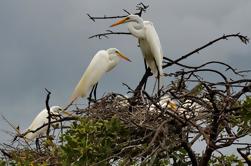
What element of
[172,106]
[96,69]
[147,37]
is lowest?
[172,106]

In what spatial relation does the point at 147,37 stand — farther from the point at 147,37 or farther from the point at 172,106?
the point at 172,106

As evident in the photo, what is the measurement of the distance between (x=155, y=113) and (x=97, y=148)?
48cm

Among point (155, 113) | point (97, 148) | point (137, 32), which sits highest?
point (137, 32)

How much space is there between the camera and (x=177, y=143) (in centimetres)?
473

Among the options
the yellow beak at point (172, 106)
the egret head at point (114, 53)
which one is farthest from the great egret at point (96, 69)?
the yellow beak at point (172, 106)

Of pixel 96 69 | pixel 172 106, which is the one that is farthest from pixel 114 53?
pixel 172 106

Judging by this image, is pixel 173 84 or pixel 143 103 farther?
pixel 173 84

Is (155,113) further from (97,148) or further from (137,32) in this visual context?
(137,32)

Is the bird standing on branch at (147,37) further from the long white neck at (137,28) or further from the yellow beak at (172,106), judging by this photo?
the yellow beak at (172,106)

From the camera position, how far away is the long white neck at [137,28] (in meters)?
7.97

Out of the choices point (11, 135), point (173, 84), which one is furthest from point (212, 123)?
point (11, 135)

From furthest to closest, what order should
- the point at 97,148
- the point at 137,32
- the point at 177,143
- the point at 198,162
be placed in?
the point at 137,32, the point at 198,162, the point at 177,143, the point at 97,148

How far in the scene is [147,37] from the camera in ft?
26.6

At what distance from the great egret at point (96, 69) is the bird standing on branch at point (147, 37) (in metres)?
0.38
